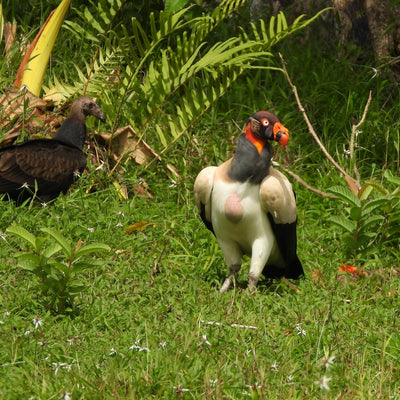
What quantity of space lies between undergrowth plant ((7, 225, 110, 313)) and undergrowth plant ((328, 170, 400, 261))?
200cm

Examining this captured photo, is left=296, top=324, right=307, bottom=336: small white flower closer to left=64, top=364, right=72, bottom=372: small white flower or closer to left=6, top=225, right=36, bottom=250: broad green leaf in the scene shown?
left=64, top=364, right=72, bottom=372: small white flower

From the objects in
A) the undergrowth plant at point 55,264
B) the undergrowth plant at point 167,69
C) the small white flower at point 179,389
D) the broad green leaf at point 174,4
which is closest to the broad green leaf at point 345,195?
the undergrowth plant at point 167,69

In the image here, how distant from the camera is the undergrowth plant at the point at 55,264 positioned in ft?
13.5

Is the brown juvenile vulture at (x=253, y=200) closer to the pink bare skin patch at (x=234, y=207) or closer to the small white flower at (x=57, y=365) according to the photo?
the pink bare skin patch at (x=234, y=207)

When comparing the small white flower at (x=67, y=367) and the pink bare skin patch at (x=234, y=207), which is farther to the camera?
the pink bare skin patch at (x=234, y=207)

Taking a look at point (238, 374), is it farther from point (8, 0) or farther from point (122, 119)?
point (8, 0)

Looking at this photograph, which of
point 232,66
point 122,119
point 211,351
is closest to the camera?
point 211,351

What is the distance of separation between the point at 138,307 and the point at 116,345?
647mm

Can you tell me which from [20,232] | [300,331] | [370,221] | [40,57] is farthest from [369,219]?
[40,57]

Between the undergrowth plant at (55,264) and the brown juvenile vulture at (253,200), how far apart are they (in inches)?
34.9

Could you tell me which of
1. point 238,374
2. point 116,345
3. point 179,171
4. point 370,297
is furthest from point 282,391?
point 179,171

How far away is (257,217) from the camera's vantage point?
188 inches

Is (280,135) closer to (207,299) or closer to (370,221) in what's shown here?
(207,299)

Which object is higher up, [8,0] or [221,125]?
[8,0]
